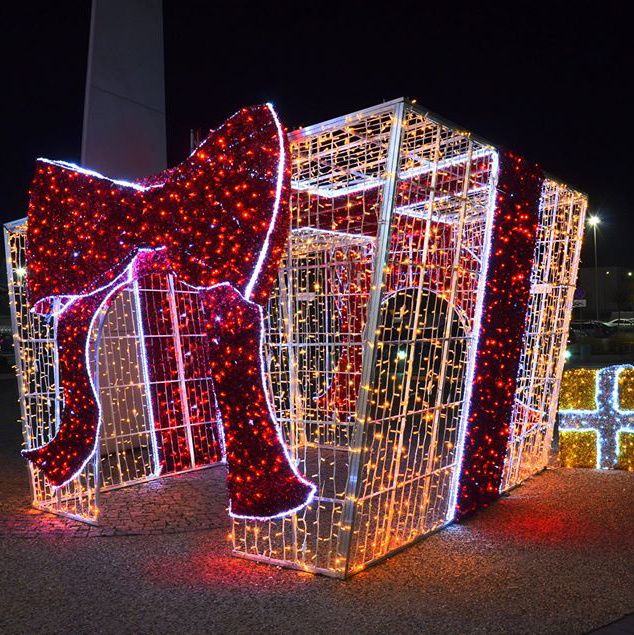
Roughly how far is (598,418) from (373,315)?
4.34 metres

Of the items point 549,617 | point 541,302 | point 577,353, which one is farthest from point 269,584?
point 577,353

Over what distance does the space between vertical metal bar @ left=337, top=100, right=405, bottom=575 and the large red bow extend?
34cm

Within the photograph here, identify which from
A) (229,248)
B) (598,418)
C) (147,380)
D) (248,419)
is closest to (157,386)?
(147,380)

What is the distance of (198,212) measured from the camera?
459 cm

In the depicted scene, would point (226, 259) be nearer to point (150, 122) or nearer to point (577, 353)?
point (150, 122)

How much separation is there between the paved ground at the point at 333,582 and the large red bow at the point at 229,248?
2.00 feet

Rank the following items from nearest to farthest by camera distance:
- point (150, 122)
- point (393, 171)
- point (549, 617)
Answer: point (549, 617) → point (393, 171) → point (150, 122)

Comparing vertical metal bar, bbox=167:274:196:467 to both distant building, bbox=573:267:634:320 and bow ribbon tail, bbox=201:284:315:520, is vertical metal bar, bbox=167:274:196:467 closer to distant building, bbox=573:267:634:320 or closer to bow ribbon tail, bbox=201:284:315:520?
bow ribbon tail, bbox=201:284:315:520

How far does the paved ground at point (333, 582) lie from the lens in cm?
380

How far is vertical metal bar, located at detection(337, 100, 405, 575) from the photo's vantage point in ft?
13.7

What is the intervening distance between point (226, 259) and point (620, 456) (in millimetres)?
5295

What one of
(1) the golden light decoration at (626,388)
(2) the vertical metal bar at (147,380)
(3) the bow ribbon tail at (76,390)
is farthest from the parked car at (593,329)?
(3) the bow ribbon tail at (76,390)

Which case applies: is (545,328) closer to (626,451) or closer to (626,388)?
(626,388)

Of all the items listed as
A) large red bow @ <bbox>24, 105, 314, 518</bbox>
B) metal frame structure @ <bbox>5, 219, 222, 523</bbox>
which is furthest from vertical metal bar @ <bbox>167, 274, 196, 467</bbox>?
large red bow @ <bbox>24, 105, 314, 518</bbox>
